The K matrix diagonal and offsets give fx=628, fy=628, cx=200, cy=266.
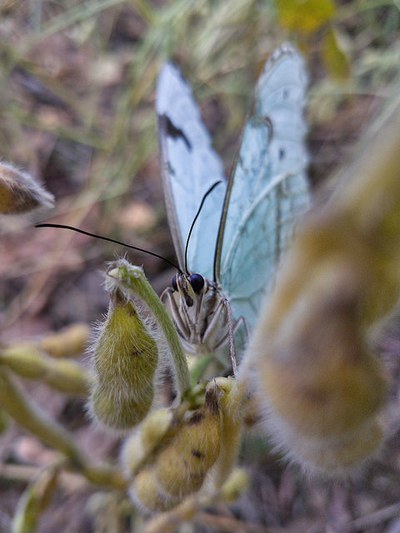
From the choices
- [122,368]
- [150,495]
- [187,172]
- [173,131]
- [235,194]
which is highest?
[173,131]

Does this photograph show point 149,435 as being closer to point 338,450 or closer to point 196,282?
point 196,282

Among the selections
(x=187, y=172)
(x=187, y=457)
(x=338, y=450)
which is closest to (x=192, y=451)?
(x=187, y=457)

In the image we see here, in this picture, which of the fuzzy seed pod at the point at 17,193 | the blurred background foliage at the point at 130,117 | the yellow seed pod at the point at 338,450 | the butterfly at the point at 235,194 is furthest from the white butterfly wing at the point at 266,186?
the blurred background foliage at the point at 130,117

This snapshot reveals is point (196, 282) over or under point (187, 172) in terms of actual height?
under

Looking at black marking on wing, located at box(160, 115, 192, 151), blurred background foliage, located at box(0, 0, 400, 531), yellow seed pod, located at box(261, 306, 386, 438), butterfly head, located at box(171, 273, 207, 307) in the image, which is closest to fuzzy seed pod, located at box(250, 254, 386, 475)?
yellow seed pod, located at box(261, 306, 386, 438)

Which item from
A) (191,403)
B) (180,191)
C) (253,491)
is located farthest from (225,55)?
(191,403)

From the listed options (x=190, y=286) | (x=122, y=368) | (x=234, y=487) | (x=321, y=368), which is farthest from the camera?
(x=234, y=487)

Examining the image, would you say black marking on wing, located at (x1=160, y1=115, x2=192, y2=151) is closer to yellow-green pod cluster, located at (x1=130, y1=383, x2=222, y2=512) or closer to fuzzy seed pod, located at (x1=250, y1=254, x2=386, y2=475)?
yellow-green pod cluster, located at (x1=130, y1=383, x2=222, y2=512)

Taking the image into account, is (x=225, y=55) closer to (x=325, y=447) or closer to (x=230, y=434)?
(x=230, y=434)
